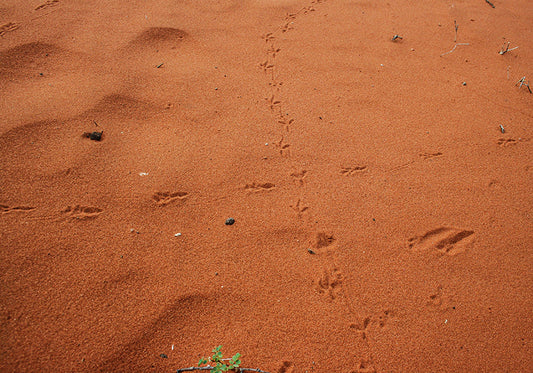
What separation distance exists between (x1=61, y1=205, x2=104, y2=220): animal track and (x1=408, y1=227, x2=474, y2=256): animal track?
222 centimetres

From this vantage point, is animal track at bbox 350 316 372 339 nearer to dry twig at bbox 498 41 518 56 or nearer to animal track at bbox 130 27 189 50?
animal track at bbox 130 27 189 50

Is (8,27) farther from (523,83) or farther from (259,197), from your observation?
(523,83)

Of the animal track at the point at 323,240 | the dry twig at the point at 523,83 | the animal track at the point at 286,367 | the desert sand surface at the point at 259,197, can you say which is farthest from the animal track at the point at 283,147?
the dry twig at the point at 523,83

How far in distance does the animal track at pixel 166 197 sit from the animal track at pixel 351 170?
129 centimetres

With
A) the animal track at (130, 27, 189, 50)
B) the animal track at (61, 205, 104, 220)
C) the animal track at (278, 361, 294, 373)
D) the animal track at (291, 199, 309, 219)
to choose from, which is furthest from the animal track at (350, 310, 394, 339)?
the animal track at (130, 27, 189, 50)

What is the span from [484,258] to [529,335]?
0.48m

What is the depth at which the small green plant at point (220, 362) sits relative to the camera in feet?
4.92

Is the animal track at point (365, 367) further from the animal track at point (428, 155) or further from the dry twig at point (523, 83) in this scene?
the dry twig at point (523, 83)

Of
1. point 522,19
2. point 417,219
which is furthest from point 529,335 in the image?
point 522,19

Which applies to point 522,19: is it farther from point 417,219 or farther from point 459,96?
point 417,219

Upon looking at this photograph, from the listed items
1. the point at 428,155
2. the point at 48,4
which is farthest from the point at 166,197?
the point at 48,4

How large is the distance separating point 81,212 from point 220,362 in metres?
1.40

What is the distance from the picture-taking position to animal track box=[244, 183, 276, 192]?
7.77 ft

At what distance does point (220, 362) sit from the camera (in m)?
1.58
